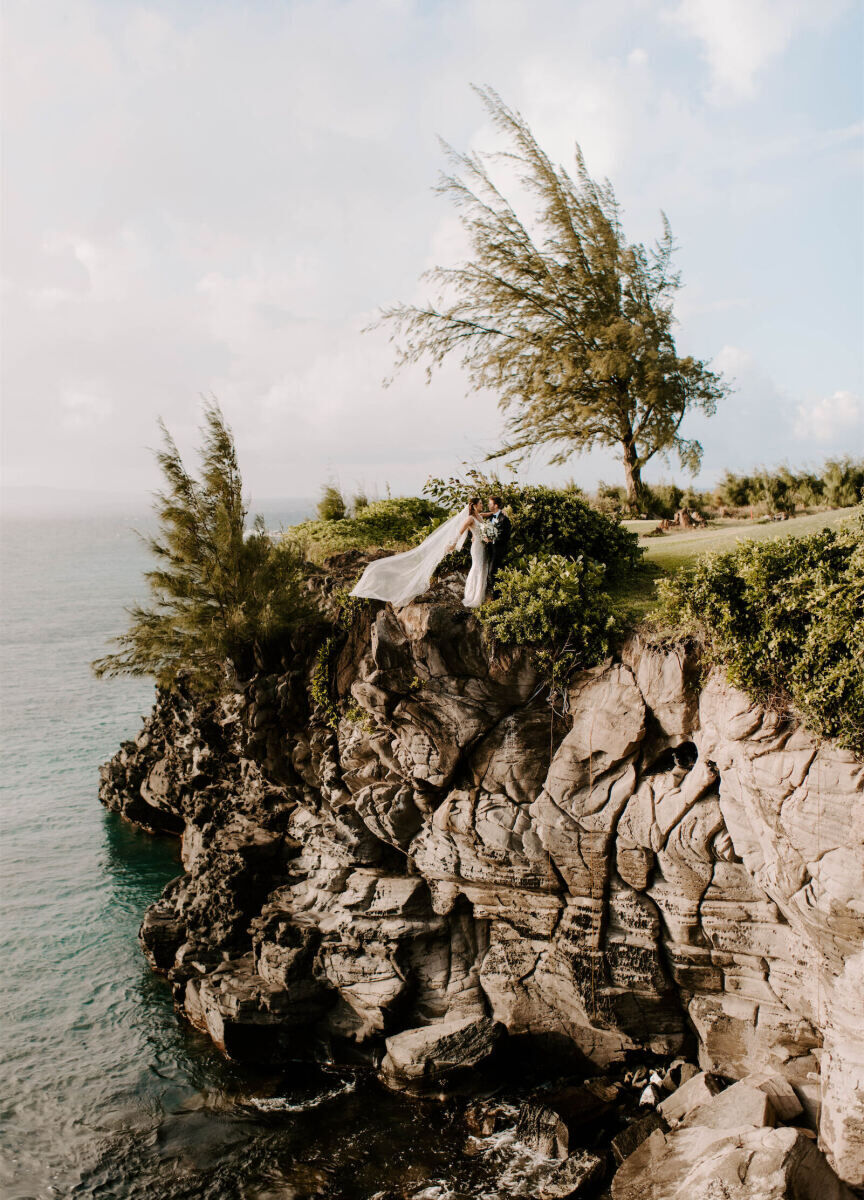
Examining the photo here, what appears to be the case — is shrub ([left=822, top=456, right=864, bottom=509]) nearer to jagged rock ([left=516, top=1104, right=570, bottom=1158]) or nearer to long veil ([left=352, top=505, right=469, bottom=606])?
long veil ([left=352, top=505, right=469, bottom=606])

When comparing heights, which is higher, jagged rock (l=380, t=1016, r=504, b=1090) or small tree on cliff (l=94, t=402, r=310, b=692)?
small tree on cliff (l=94, t=402, r=310, b=692)

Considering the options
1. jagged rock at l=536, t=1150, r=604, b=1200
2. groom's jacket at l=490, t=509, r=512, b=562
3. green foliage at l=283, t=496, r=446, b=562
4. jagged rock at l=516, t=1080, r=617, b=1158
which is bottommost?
jagged rock at l=536, t=1150, r=604, b=1200

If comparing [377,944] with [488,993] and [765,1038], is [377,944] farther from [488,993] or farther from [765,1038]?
[765,1038]

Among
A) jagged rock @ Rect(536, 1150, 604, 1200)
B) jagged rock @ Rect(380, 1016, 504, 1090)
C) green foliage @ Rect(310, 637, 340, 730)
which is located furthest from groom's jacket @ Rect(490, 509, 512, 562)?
jagged rock @ Rect(536, 1150, 604, 1200)

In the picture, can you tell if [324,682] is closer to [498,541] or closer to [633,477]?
[498,541]

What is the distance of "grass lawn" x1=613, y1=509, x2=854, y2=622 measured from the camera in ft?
48.1

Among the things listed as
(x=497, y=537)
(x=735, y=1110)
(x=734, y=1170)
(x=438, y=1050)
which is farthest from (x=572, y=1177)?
(x=497, y=537)

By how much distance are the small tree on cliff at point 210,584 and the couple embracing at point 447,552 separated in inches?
121

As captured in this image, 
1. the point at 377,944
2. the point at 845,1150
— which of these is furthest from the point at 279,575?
the point at 845,1150

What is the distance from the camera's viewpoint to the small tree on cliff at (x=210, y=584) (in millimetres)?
17438

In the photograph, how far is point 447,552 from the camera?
14.9 metres

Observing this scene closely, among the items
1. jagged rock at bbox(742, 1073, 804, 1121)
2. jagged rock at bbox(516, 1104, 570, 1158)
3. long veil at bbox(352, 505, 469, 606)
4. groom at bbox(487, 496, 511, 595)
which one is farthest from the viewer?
long veil at bbox(352, 505, 469, 606)

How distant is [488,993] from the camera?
47.7 feet

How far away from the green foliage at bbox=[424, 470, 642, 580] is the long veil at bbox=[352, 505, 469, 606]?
4.36ft
